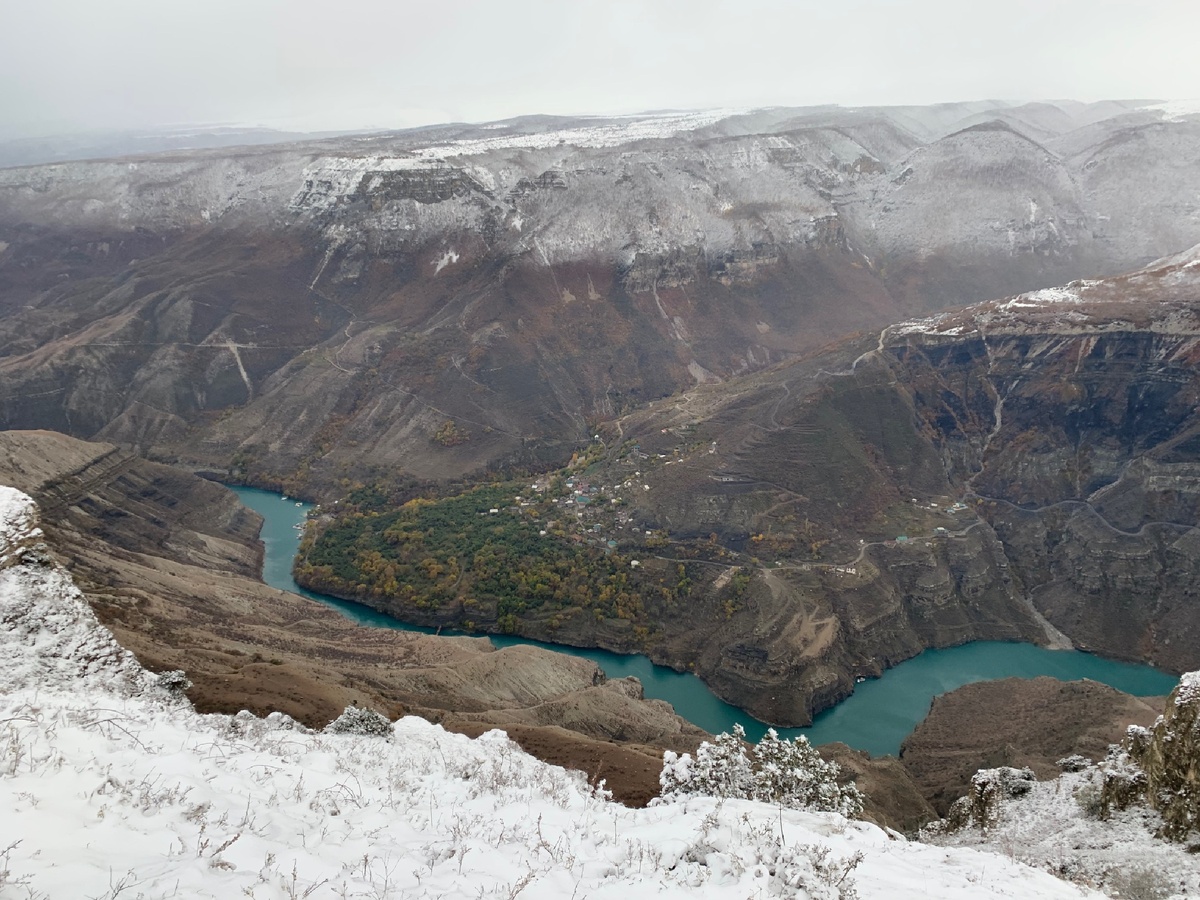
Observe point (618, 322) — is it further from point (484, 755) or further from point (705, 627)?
point (484, 755)

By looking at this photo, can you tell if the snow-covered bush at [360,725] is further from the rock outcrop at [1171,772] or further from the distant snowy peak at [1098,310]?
the distant snowy peak at [1098,310]

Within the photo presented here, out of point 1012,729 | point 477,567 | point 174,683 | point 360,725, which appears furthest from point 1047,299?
point 174,683

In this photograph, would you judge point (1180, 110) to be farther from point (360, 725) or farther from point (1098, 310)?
point (360, 725)

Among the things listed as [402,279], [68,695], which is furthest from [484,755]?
[402,279]

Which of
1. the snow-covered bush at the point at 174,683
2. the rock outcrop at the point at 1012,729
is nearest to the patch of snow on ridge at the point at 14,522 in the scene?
the snow-covered bush at the point at 174,683

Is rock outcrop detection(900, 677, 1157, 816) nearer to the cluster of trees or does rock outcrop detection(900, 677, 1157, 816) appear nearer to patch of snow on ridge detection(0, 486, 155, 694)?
the cluster of trees
